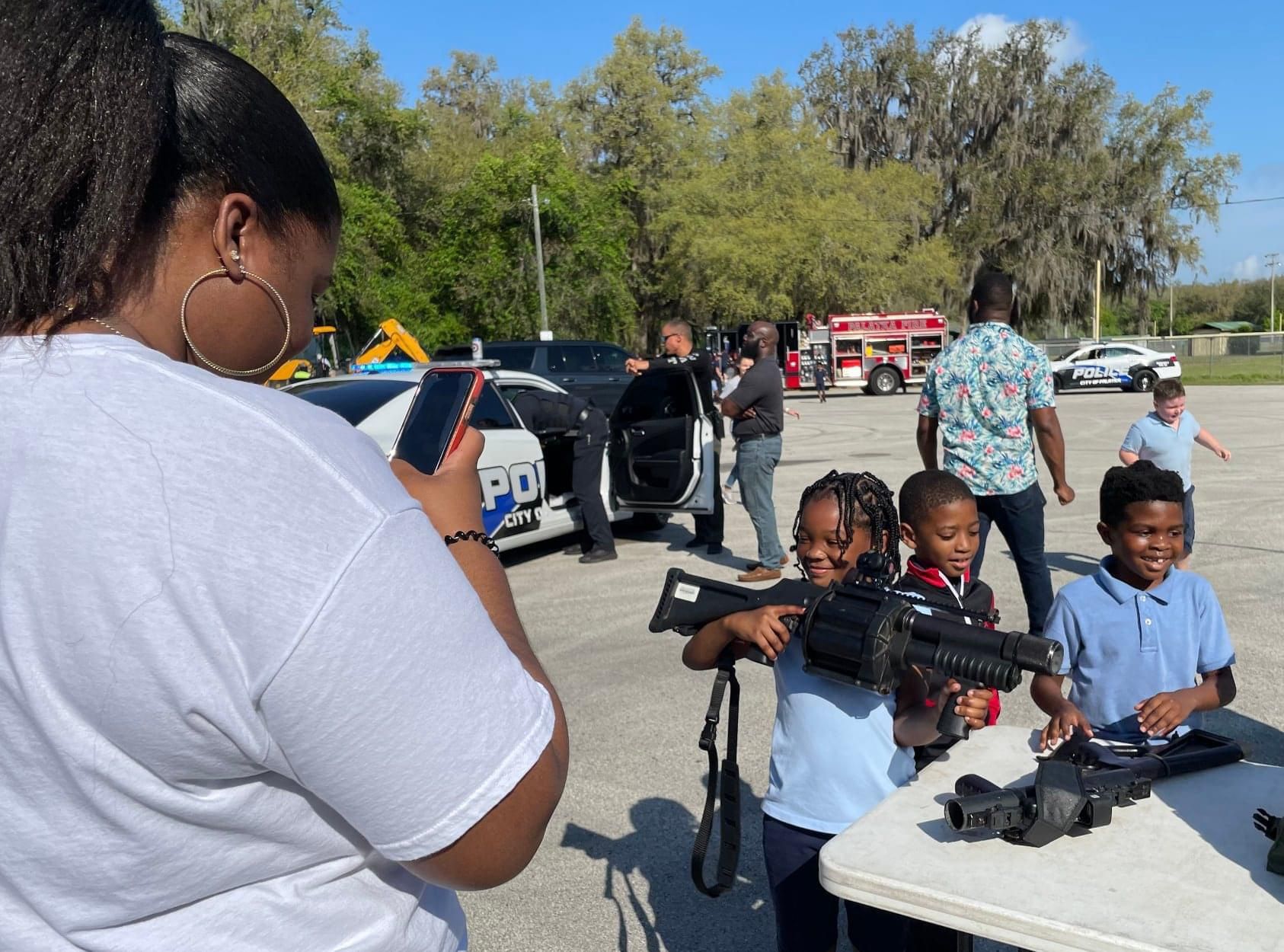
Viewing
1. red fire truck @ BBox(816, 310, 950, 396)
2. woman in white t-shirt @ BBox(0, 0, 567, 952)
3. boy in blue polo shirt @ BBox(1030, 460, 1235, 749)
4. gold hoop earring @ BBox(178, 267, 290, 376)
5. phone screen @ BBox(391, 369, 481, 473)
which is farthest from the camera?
red fire truck @ BBox(816, 310, 950, 396)

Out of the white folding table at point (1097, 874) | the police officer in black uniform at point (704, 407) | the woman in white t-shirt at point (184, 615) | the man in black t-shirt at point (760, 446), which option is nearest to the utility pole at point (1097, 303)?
the police officer in black uniform at point (704, 407)

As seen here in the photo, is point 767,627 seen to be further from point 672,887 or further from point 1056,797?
point 672,887

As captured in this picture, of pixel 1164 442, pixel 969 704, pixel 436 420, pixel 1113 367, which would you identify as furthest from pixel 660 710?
pixel 1113 367

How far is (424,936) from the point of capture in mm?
1099

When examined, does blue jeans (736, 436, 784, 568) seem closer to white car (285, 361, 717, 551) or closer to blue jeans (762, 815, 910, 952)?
white car (285, 361, 717, 551)

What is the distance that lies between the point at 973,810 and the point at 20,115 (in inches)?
68.5

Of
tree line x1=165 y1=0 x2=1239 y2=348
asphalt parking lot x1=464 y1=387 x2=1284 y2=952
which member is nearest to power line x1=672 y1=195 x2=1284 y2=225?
tree line x1=165 y1=0 x2=1239 y2=348

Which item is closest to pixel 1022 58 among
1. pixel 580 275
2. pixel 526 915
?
pixel 580 275

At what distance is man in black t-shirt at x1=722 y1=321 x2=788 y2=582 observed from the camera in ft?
26.9

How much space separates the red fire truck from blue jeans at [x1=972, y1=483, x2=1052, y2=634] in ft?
93.9

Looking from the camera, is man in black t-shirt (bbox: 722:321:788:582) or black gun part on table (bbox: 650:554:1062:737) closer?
black gun part on table (bbox: 650:554:1062:737)

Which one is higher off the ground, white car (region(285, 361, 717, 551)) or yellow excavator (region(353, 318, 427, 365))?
yellow excavator (region(353, 318, 427, 365))

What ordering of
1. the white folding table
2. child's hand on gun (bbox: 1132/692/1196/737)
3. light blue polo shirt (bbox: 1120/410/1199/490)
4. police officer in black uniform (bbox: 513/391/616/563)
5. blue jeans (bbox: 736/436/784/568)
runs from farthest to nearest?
police officer in black uniform (bbox: 513/391/616/563) → blue jeans (bbox: 736/436/784/568) → light blue polo shirt (bbox: 1120/410/1199/490) → child's hand on gun (bbox: 1132/692/1196/737) → the white folding table

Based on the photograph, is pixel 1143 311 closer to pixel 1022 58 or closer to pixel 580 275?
pixel 1022 58
